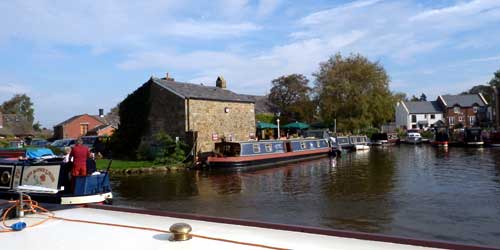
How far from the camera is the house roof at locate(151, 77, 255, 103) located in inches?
1051

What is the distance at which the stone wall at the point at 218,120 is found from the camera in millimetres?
26391

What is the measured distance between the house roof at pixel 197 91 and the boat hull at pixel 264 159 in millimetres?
4634

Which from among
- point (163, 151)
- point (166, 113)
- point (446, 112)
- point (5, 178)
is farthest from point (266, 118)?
point (5, 178)

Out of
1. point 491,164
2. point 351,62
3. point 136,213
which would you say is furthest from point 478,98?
point 136,213

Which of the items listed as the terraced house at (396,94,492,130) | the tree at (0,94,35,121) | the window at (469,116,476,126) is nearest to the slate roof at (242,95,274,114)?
the terraced house at (396,94,492,130)

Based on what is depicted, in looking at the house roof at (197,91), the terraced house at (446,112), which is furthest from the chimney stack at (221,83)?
the terraced house at (446,112)

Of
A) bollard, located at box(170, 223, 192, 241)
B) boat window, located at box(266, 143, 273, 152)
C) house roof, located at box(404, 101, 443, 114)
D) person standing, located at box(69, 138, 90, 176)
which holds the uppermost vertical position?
house roof, located at box(404, 101, 443, 114)

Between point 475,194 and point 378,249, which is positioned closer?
point 378,249

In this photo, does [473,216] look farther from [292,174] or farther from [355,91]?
[355,91]

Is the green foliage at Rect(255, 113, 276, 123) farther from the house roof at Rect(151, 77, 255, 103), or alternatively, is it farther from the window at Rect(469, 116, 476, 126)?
the window at Rect(469, 116, 476, 126)

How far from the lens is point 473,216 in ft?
35.4

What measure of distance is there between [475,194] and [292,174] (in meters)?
9.13

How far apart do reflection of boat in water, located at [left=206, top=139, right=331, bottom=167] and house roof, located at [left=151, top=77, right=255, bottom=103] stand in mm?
3494

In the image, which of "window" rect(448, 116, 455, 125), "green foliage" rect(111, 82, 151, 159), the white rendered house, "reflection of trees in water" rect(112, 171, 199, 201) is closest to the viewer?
"reflection of trees in water" rect(112, 171, 199, 201)
